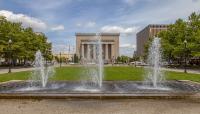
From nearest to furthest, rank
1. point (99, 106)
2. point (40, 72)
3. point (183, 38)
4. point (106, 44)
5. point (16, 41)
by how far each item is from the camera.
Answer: point (99, 106) → point (40, 72) → point (183, 38) → point (16, 41) → point (106, 44)

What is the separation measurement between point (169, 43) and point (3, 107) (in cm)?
6136

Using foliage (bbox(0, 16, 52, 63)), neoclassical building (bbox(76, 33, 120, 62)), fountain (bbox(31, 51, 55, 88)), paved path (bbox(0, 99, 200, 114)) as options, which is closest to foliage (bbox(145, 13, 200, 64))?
foliage (bbox(0, 16, 52, 63))

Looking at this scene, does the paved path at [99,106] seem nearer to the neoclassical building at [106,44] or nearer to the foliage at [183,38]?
the foliage at [183,38]

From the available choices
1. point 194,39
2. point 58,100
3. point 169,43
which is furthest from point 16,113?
point 169,43

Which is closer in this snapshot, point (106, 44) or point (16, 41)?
point (16, 41)

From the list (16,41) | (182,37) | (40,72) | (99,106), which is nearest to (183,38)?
(182,37)

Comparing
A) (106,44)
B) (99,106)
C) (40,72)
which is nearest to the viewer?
(99,106)

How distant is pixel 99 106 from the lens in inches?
487

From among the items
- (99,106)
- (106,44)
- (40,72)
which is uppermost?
(106,44)

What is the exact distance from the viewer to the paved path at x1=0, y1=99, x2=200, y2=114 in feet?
37.2

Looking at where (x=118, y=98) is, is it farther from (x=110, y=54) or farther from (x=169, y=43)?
(x=110, y=54)

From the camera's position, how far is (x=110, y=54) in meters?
185

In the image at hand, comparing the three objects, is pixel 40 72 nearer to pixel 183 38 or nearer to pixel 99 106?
pixel 99 106

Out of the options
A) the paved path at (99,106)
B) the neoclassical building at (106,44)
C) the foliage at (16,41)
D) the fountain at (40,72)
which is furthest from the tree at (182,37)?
the neoclassical building at (106,44)
